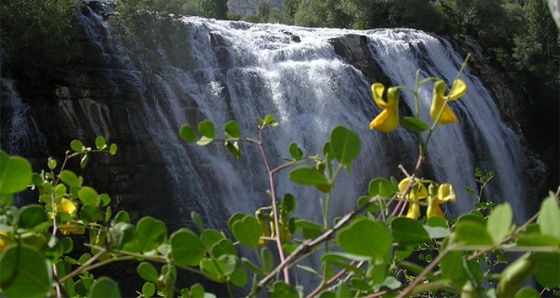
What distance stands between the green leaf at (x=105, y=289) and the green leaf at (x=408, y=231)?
0.22 metres

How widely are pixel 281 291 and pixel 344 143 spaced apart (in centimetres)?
14

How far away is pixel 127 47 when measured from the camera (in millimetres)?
6309

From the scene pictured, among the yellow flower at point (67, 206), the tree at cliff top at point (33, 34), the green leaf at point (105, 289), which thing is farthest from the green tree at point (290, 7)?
the green leaf at point (105, 289)

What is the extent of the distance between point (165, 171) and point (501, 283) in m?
5.51

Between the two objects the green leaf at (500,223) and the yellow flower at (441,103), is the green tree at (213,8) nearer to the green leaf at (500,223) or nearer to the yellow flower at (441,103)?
the yellow flower at (441,103)

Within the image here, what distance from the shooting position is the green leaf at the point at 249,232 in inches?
19.7

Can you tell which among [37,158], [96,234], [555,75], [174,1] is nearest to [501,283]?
[96,234]

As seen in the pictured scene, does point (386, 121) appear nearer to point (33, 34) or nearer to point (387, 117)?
point (387, 117)

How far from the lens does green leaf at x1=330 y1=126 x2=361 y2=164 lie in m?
0.52

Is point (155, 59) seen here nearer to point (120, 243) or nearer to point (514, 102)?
point (120, 243)

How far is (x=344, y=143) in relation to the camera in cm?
53

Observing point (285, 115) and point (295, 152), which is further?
point (285, 115)

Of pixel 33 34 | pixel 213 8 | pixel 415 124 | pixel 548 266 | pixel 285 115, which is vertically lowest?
pixel 285 115

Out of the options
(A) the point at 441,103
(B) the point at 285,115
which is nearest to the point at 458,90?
(A) the point at 441,103
